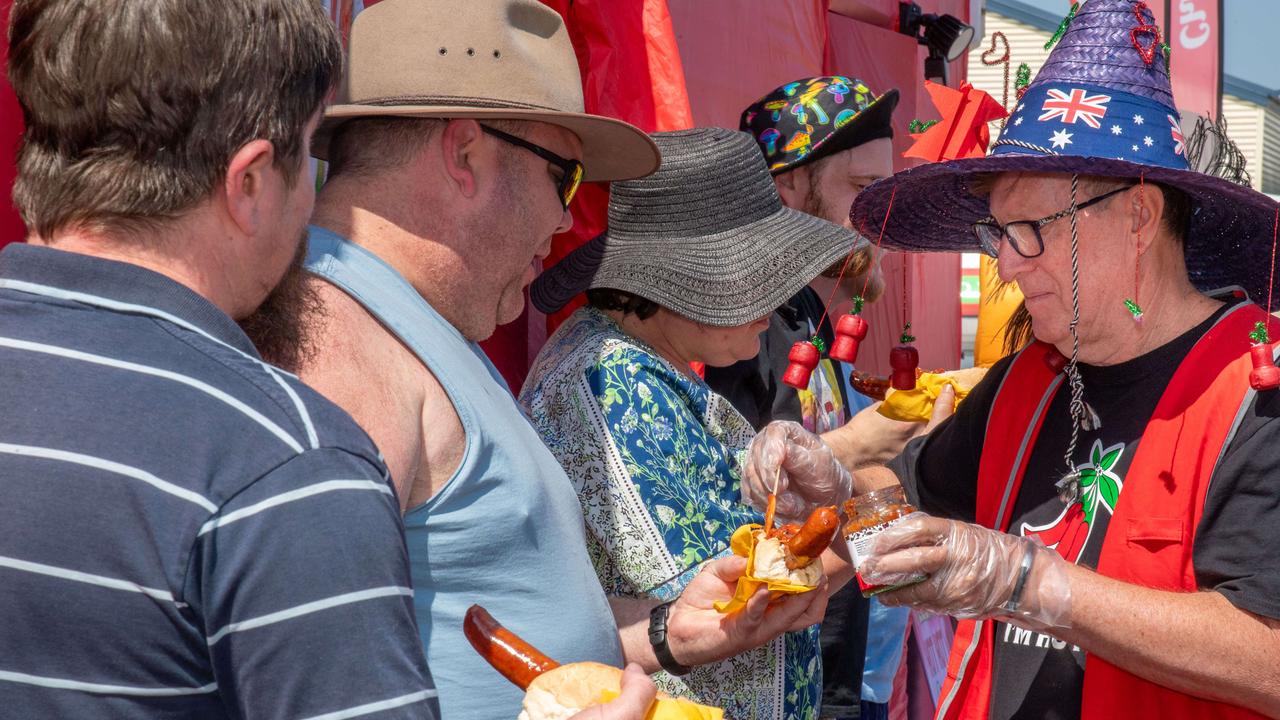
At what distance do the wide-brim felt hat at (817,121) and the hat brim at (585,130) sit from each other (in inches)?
63.8

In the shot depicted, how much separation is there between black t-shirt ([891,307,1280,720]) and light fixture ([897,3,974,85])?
14.4 feet

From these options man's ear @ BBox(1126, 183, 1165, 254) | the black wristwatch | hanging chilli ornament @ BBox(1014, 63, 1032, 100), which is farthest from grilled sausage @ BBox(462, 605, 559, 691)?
hanging chilli ornament @ BBox(1014, 63, 1032, 100)

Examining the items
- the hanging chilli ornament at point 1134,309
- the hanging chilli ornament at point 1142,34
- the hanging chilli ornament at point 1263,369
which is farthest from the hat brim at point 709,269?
the hanging chilli ornament at point 1263,369

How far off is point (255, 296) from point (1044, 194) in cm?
168

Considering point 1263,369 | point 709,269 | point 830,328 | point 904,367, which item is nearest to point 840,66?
point 830,328

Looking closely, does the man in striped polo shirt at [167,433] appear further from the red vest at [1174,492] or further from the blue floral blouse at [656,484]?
the red vest at [1174,492]

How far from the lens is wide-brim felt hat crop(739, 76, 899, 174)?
13.3 ft

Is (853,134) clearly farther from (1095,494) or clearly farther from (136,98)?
(136,98)

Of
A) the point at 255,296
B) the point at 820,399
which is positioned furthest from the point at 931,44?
the point at 255,296

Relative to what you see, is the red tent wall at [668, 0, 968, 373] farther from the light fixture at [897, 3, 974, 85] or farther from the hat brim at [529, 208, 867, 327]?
the hat brim at [529, 208, 867, 327]

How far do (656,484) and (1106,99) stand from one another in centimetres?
123

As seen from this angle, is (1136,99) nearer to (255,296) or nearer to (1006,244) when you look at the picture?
(1006,244)

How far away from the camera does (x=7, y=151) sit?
184 cm

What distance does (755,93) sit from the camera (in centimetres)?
467
